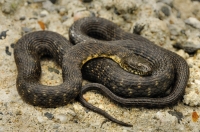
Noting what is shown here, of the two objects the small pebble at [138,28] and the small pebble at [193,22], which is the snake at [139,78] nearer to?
the small pebble at [138,28]

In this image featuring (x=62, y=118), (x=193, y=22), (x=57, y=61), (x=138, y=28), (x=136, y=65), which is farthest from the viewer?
(x=193, y=22)

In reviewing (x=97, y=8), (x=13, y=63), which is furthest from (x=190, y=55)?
(x=13, y=63)

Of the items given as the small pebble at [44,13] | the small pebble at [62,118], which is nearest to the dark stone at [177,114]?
the small pebble at [62,118]

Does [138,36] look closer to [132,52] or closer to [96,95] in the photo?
[132,52]

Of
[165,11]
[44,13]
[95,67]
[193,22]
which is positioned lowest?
[95,67]

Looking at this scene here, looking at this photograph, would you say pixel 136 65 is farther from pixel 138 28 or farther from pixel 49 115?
pixel 49 115

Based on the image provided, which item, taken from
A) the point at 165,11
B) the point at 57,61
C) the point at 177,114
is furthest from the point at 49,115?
the point at 165,11

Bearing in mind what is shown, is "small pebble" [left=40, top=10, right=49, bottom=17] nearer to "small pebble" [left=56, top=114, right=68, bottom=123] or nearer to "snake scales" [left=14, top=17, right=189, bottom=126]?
"snake scales" [left=14, top=17, right=189, bottom=126]
